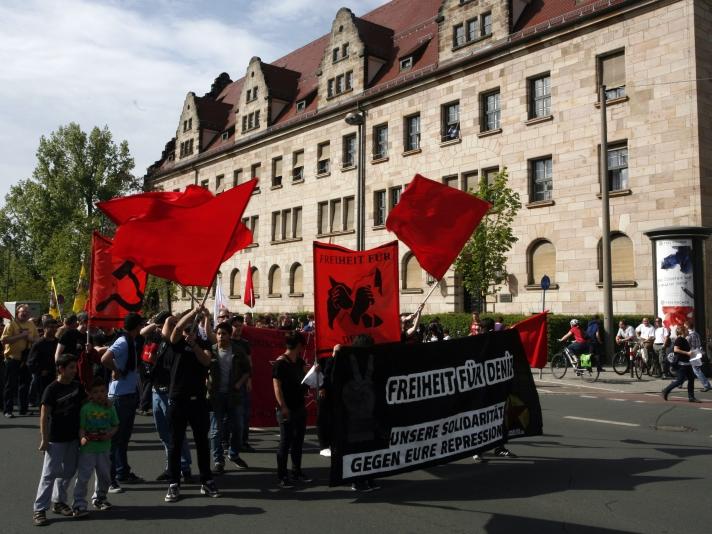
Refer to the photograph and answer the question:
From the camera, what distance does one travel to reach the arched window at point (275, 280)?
40844mm

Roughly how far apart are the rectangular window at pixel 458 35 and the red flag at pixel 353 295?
2471 cm

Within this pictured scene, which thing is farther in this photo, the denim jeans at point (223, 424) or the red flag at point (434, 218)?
the red flag at point (434, 218)

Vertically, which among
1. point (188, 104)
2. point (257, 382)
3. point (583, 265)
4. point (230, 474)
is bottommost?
point (230, 474)

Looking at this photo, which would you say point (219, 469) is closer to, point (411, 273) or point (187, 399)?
point (187, 399)

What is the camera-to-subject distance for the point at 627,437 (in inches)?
379

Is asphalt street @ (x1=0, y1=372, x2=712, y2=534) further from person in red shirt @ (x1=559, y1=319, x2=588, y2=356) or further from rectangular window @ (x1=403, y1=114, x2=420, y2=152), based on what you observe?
rectangular window @ (x1=403, y1=114, x2=420, y2=152)

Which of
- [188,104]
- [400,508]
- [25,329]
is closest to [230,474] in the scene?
[400,508]

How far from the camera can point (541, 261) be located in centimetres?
2653

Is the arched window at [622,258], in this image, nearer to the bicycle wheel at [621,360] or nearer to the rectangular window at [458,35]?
the bicycle wheel at [621,360]

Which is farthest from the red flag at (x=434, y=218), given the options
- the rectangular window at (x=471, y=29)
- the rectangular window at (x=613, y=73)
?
the rectangular window at (x=471, y=29)

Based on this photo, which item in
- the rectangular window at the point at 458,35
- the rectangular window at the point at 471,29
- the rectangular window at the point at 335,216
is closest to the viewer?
the rectangular window at the point at 471,29

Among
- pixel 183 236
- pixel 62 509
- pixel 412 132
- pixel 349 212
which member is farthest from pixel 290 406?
pixel 349 212

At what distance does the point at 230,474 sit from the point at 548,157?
22.1 metres

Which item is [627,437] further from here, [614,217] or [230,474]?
[614,217]
